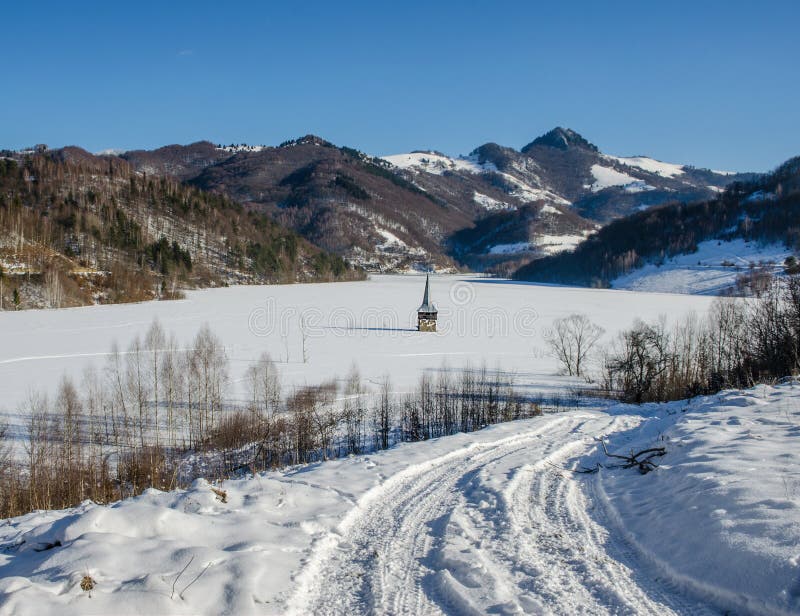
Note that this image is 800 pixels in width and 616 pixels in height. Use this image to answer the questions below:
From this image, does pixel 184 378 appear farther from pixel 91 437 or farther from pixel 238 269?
pixel 238 269

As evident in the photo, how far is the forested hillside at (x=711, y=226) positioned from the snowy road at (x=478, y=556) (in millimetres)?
167519

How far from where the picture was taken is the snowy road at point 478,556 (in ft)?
18.0

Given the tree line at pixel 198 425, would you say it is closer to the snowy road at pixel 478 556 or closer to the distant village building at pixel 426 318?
the snowy road at pixel 478 556

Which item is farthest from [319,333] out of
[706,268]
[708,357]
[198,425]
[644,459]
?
[706,268]

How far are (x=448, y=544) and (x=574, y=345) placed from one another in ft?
167

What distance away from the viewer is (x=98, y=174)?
14125 centimetres

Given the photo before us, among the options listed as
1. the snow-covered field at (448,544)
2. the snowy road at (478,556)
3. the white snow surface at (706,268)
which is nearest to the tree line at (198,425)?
the snow-covered field at (448,544)

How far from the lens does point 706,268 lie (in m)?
144

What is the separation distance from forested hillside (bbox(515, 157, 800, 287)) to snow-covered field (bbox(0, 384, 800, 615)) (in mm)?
166738

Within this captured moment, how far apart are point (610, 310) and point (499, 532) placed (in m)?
88.6

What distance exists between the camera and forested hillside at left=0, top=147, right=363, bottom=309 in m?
90.6

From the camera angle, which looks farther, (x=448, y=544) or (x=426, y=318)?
(x=426, y=318)

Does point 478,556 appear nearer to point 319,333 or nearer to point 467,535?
point 467,535

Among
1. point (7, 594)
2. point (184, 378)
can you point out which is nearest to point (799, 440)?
point (7, 594)
